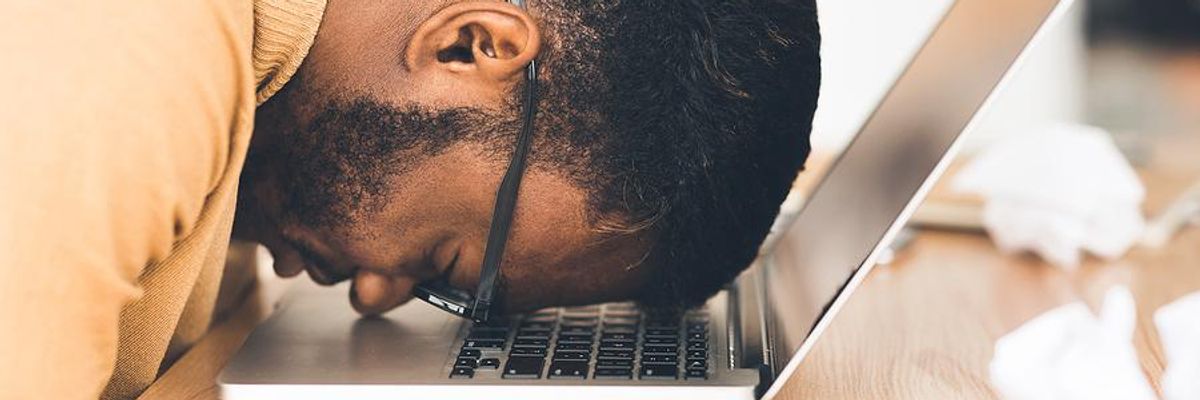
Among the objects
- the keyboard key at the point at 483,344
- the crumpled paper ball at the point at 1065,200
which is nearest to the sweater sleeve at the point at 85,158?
the keyboard key at the point at 483,344

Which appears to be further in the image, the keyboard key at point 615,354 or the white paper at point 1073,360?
the keyboard key at point 615,354

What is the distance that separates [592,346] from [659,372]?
9 cm

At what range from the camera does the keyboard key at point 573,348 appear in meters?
0.87

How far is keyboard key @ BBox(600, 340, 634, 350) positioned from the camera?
34.6 inches

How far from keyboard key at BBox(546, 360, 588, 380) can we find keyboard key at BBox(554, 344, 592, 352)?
3 centimetres

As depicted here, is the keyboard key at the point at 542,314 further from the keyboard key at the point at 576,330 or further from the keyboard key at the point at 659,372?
the keyboard key at the point at 659,372

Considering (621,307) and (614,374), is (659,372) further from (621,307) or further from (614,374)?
(621,307)

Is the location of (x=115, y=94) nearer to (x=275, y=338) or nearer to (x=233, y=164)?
(x=233, y=164)

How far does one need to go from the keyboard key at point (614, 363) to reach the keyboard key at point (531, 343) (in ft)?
0.19

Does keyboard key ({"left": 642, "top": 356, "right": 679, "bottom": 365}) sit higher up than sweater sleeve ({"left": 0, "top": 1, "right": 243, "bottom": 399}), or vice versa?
sweater sleeve ({"left": 0, "top": 1, "right": 243, "bottom": 399})

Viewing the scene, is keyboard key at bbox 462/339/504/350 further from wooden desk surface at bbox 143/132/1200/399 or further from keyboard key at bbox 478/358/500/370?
wooden desk surface at bbox 143/132/1200/399

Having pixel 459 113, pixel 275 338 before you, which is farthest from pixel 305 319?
pixel 459 113

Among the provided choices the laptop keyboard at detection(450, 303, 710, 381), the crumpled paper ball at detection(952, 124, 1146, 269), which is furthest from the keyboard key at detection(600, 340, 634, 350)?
the crumpled paper ball at detection(952, 124, 1146, 269)

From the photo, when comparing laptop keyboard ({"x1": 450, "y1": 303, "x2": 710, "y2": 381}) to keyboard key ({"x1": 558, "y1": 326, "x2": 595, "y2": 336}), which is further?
keyboard key ({"x1": 558, "y1": 326, "x2": 595, "y2": 336})
